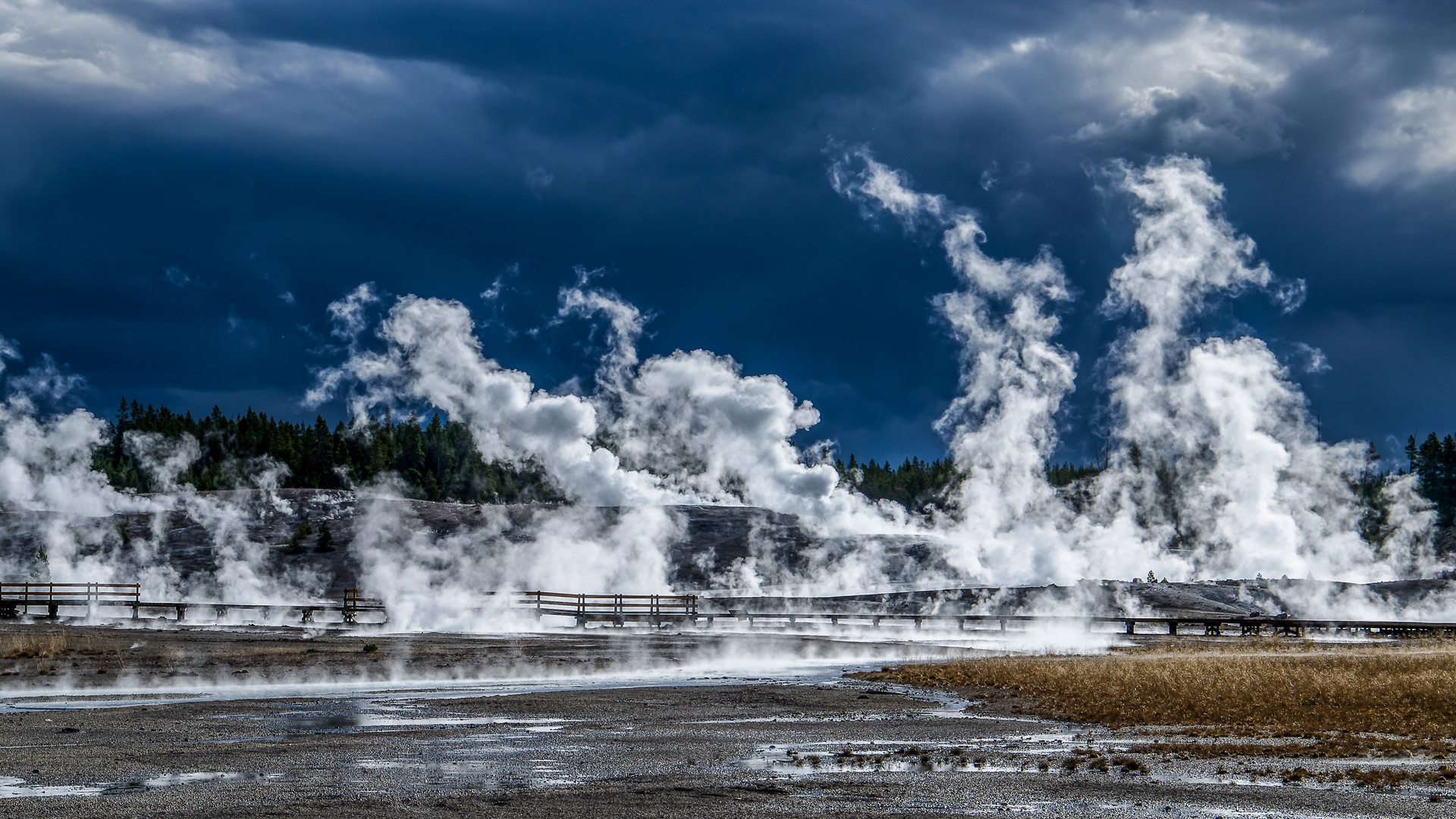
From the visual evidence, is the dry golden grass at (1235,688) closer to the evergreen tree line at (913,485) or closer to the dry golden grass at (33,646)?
the dry golden grass at (33,646)

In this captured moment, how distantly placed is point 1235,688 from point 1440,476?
130 meters

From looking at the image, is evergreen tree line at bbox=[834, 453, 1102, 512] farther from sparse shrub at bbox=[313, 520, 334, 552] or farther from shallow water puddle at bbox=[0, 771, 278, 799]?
shallow water puddle at bbox=[0, 771, 278, 799]

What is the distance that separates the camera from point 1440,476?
14250cm

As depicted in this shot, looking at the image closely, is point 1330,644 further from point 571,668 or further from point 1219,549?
point 1219,549

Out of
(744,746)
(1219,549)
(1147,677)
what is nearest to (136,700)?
(744,746)

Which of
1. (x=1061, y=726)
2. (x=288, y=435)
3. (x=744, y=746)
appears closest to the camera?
(x=744, y=746)

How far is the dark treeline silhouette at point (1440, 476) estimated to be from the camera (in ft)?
456

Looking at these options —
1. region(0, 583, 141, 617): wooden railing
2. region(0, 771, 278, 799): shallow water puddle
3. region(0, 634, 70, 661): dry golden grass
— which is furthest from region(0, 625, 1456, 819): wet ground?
region(0, 583, 141, 617): wooden railing

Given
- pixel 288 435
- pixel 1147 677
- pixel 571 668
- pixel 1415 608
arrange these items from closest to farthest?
pixel 1147 677 < pixel 571 668 < pixel 1415 608 < pixel 288 435

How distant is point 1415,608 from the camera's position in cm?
8369

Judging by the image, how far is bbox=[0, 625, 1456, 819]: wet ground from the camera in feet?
47.3

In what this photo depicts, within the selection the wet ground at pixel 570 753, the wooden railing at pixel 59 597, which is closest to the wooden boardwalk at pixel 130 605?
the wooden railing at pixel 59 597

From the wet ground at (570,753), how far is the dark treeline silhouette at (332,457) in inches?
4603

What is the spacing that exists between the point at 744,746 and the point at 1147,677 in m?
15.8
